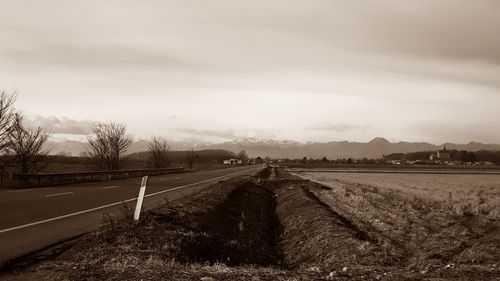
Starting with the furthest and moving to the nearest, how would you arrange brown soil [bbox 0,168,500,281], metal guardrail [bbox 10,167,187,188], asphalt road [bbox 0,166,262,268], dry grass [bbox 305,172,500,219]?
metal guardrail [bbox 10,167,187,188] → dry grass [bbox 305,172,500,219] → asphalt road [bbox 0,166,262,268] → brown soil [bbox 0,168,500,281]

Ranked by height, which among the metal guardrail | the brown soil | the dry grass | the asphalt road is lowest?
the dry grass

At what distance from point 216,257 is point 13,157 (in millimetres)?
41911

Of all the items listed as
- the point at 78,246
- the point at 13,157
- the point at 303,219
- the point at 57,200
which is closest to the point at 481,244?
the point at 303,219

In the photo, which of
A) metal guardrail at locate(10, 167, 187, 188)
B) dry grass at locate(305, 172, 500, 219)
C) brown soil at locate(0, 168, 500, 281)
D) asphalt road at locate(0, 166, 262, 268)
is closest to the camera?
brown soil at locate(0, 168, 500, 281)

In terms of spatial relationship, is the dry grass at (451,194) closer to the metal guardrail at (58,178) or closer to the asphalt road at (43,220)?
the asphalt road at (43,220)

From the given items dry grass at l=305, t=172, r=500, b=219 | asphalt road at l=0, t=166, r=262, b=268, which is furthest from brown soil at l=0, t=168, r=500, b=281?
dry grass at l=305, t=172, r=500, b=219

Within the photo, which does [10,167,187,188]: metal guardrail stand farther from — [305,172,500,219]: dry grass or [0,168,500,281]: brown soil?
[305,172,500,219]: dry grass

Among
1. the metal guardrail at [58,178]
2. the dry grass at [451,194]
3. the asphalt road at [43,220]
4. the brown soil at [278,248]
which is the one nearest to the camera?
the brown soil at [278,248]

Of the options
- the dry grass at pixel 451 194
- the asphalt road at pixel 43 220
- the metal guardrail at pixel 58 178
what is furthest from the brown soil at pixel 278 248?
the metal guardrail at pixel 58 178

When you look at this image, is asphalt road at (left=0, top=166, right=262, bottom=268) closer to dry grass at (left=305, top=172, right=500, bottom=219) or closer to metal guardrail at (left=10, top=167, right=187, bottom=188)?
metal guardrail at (left=10, top=167, right=187, bottom=188)

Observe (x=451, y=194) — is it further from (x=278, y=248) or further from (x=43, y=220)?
(x=43, y=220)

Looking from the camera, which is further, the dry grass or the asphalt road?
the dry grass

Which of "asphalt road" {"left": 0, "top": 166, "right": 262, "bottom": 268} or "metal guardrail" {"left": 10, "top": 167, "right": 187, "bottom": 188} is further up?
"metal guardrail" {"left": 10, "top": 167, "right": 187, "bottom": 188}

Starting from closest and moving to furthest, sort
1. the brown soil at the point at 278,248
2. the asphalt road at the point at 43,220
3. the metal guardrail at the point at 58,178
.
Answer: the brown soil at the point at 278,248 < the asphalt road at the point at 43,220 < the metal guardrail at the point at 58,178
